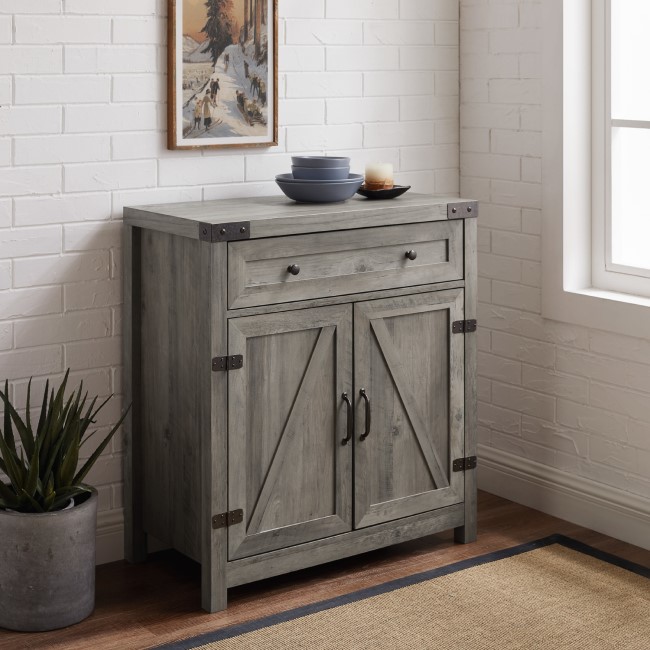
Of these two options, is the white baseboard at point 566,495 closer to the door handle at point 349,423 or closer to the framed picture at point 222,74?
the door handle at point 349,423

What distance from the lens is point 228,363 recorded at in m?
3.05

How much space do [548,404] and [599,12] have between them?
4.39 feet

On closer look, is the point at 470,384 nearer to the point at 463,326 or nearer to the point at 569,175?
the point at 463,326

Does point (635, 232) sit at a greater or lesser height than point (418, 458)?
greater

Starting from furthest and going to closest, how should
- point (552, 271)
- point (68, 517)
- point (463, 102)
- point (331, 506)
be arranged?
point (463, 102), point (552, 271), point (331, 506), point (68, 517)

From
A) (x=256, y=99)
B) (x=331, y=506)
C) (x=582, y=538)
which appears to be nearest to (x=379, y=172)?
(x=256, y=99)

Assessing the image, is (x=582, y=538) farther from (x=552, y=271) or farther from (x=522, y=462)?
(x=552, y=271)

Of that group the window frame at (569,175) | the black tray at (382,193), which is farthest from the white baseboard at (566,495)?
the black tray at (382,193)

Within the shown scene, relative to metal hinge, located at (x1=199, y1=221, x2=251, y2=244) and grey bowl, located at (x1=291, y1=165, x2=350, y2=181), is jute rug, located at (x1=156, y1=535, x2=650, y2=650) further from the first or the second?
grey bowl, located at (x1=291, y1=165, x2=350, y2=181)

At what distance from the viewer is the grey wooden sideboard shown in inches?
121

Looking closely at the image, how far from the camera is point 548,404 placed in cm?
395

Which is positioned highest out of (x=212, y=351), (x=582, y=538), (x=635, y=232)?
(x=635, y=232)

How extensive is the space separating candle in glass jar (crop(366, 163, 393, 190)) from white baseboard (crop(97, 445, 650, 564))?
1.21 meters

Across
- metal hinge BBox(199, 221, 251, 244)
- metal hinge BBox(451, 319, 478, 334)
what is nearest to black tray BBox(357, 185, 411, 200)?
metal hinge BBox(451, 319, 478, 334)
